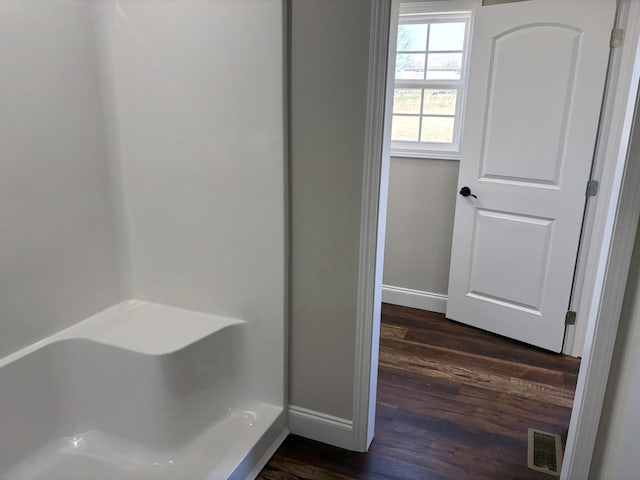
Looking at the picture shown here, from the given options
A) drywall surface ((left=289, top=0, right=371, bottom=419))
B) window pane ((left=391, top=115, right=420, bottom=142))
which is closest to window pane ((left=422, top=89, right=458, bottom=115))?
window pane ((left=391, top=115, right=420, bottom=142))

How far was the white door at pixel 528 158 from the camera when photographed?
8.45 feet

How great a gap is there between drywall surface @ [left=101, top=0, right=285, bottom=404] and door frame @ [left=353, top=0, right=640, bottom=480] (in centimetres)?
34

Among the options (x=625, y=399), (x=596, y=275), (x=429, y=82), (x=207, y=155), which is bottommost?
(x=625, y=399)

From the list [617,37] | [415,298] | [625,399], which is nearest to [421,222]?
[415,298]

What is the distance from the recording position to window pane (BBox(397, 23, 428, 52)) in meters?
3.23

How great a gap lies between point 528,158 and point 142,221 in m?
2.13

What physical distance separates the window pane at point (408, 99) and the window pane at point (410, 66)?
3.6 inches

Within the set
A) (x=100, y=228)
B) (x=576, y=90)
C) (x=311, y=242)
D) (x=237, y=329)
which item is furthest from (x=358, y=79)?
(x=576, y=90)

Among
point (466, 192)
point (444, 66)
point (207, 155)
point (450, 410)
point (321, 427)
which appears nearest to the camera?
point (207, 155)

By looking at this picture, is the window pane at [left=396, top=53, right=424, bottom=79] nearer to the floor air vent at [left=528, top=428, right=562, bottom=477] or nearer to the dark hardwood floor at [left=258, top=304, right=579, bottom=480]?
the dark hardwood floor at [left=258, top=304, right=579, bottom=480]

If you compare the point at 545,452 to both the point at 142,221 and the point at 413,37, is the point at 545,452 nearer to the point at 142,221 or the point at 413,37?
the point at 142,221

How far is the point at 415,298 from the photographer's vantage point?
3.57 metres

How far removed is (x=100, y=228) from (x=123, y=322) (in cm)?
43

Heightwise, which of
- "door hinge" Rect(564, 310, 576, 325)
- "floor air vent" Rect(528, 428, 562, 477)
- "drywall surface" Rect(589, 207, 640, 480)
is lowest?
"floor air vent" Rect(528, 428, 562, 477)
